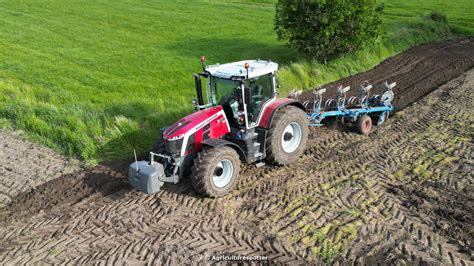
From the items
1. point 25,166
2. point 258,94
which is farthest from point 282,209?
point 25,166

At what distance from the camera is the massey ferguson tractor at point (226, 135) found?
297 inches

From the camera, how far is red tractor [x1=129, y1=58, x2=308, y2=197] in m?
7.53

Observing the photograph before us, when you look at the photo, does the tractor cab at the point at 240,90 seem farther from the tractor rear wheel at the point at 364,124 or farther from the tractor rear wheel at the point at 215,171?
the tractor rear wheel at the point at 364,124

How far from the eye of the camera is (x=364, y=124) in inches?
418

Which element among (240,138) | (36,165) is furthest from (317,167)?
(36,165)

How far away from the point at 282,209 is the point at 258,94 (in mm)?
2504

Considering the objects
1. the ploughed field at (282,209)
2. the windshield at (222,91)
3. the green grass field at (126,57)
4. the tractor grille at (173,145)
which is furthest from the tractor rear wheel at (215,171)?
the green grass field at (126,57)

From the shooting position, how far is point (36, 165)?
9578 mm

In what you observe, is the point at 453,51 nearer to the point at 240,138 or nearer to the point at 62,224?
the point at 240,138

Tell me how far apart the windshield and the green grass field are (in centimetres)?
260

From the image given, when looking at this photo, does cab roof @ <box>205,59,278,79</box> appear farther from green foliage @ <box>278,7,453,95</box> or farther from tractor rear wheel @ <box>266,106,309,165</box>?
green foliage @ <box>278,7,453,95</box>

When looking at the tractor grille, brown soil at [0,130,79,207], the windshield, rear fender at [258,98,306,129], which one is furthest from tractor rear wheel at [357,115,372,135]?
brown soil at [0,130,79,207]

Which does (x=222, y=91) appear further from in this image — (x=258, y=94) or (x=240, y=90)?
(x=258, y=94)

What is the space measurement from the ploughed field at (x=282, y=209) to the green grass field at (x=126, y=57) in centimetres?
125
